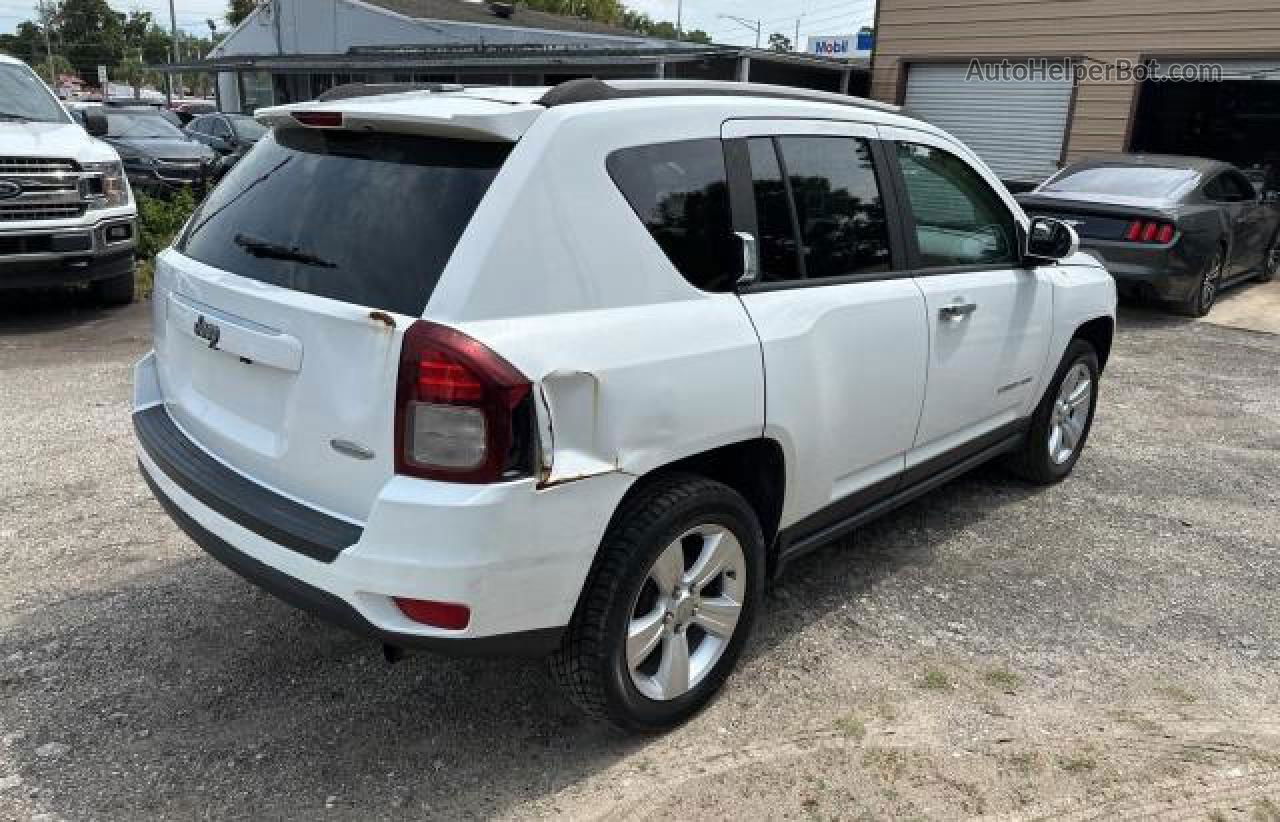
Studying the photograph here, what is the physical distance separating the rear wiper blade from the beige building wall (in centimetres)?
1345

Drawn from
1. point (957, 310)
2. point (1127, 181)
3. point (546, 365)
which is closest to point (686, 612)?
point (546, 365)

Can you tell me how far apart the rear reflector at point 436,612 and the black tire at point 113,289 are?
7333 millimetres

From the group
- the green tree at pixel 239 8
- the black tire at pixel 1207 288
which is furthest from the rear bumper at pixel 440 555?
the green tree at pixel 239 8

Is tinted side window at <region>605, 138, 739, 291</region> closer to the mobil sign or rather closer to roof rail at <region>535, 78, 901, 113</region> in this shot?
roof rail at <region>535, 78, 901, 113</region>

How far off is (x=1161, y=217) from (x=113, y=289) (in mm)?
9360

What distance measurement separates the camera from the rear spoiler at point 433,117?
2475 mm

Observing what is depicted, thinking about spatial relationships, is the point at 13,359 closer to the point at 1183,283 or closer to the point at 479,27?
the point at 1183,283

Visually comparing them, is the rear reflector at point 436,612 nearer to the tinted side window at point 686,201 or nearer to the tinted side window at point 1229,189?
the tinted side window at point 686,201

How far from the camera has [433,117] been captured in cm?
249

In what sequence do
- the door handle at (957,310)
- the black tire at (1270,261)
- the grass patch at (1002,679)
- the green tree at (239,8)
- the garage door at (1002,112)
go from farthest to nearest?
the green tree at (239,8), the garage door at (1002,112), the black tire at (1270,261), the door handle at (957,310), the grass patch at (1002,679)

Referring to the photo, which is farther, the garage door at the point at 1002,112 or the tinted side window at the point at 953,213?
the garage door at the point at 1002,112

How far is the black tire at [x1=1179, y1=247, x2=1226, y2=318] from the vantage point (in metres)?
9.66

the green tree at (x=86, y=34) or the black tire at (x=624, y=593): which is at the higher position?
the green tree at (x=86, y=34)

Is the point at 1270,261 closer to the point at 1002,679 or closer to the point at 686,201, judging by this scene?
the point at 1002,679
